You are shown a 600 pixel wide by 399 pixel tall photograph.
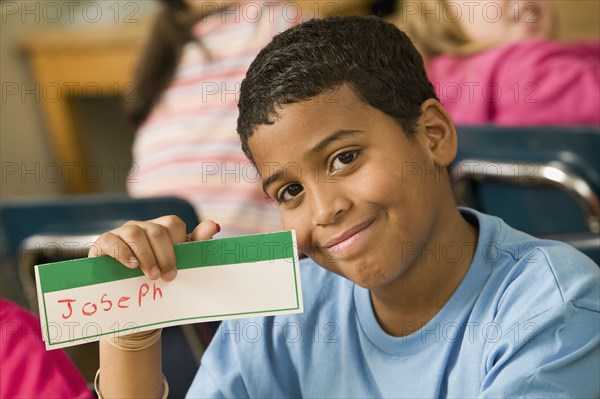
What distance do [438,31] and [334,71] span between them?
5.00 feet

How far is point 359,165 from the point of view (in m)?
0.89

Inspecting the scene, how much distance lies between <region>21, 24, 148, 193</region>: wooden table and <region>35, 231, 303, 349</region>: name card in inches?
98.2

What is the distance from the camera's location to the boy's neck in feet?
3.11

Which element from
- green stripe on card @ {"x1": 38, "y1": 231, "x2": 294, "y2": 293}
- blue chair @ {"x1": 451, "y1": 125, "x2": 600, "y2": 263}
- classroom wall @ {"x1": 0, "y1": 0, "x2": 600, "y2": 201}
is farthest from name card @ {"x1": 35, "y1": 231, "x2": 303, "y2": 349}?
classroom wall @ {"x1": 0, "y1": 0, "x2": 600, "y2": 201}

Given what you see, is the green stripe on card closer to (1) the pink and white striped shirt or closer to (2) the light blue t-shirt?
(2) the light blue t-shirt

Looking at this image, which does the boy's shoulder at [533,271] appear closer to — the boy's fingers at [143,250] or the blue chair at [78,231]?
the boy's fingers at [143,250]

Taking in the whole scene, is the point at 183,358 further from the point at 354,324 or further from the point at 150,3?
the point at 150,3

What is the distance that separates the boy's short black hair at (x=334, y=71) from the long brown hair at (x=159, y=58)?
1.13 meters

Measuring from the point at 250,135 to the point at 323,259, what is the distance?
0.15m

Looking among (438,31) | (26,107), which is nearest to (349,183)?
(438,31)

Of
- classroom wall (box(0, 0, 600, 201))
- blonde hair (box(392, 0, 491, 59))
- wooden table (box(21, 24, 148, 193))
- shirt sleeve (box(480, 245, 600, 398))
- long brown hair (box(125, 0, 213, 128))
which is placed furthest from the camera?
classroom wall (box(0, 0, 600, 201))

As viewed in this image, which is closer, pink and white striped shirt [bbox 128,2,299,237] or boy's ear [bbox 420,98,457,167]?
boy's ear [bbox 420,98,457,167]

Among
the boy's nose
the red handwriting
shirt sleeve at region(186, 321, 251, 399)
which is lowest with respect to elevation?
shirt sleeve at region(186, 321, 251, 399)

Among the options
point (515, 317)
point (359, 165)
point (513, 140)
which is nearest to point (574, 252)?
point (515, 317)
